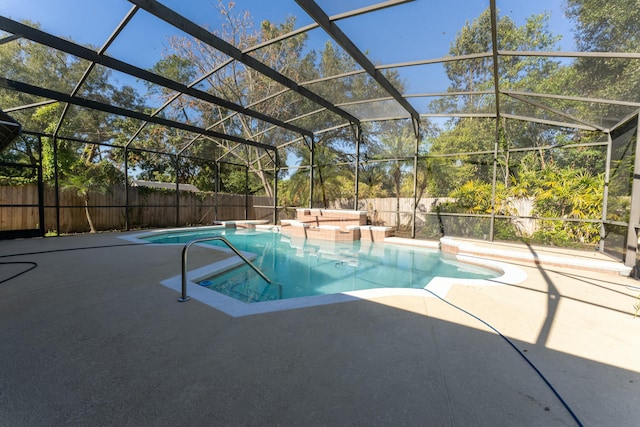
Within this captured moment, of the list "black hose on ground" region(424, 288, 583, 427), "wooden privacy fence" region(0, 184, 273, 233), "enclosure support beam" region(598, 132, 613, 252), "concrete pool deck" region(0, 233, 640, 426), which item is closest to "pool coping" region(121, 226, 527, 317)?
"concrete pool deck" region(0, 233, 640, 426)

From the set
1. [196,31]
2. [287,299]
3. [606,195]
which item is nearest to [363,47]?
[196,31]

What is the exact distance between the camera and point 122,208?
10.5m

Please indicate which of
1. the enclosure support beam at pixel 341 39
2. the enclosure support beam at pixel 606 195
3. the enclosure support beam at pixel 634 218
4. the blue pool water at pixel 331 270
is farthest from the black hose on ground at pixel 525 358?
the enclosure support beam at pixel 606 195

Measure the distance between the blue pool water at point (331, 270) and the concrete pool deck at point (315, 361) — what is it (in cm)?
127

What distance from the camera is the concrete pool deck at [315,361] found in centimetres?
140

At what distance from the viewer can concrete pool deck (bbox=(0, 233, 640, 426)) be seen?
55.2 inches

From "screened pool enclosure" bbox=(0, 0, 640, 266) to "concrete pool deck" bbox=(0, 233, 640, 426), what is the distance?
3.81m

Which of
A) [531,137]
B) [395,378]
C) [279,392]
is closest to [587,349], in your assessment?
[395,378]

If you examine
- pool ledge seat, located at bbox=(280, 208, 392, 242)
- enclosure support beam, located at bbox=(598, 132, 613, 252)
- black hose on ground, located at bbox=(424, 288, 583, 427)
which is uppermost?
enclosure support beam, located at bbox=(598, 132, 613, 252)

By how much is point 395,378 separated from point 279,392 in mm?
737

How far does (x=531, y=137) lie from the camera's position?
9.45 meters

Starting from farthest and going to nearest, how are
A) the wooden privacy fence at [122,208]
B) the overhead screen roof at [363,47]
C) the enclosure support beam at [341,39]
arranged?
1. the wooden privacy fence at [122,208]
2. the overhead screen roof at [363,47]
3. the enclosure support beam at [341,39]

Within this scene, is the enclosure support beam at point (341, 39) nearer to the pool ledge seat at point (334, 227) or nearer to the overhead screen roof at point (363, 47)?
the overhead screen roof at point (363, 47)

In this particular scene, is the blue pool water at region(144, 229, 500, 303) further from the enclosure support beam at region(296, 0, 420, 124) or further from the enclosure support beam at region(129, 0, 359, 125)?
the enclosure support beam at region(296, 0, 420, 124)
